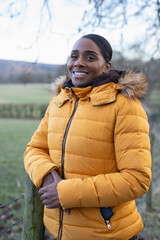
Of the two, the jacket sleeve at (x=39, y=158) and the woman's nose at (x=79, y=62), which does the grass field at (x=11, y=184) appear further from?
the woman's nose at (x=79, y=62)

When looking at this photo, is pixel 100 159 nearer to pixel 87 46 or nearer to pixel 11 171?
pixel 87 46

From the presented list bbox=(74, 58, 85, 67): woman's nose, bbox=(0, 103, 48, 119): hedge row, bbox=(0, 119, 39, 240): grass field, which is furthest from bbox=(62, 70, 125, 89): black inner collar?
bbox=(0, 103, 48, 119): hedge row

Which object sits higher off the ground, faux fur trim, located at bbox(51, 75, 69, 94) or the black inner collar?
the black inner collar

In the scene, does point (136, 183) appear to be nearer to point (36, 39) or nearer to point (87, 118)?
point (87, 118)

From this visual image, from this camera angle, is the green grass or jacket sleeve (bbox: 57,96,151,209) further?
the green grass

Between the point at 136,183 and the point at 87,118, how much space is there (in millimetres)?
505

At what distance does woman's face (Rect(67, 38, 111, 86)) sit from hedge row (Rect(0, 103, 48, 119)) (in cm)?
2102

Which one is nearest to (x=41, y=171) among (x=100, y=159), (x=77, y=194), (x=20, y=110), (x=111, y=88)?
(x=77, y=194)

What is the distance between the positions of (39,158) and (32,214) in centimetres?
49

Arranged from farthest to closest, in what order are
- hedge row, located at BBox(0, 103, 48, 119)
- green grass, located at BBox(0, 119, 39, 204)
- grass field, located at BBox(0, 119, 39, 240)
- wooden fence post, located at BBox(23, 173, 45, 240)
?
hedge row, located at BBox(0, 103, 48, 119), green grass, located at BBox(0, 119, 39, 204), grass field, located at BBox(0, 119, 39, 240), wooden fence post, located at BBox(23, 173, 45, 240)

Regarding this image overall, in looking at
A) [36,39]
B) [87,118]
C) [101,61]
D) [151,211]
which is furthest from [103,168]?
[151,211]

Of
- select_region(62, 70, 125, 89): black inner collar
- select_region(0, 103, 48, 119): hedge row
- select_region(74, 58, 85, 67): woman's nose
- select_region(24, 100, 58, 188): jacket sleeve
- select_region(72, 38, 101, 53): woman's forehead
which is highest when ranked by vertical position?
select_region(72, 38, 101, 53): woman's forehead

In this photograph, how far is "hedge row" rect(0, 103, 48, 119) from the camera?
22359mm

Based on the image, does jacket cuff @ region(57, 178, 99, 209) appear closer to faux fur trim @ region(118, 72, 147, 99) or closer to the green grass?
faux fur trim @ region(118, 72, 147, 99)
